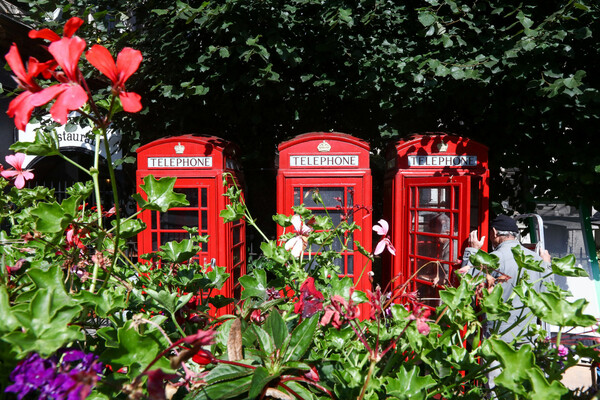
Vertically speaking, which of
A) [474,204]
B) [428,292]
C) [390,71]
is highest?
[390,71]

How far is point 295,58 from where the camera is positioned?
3934 millimetres

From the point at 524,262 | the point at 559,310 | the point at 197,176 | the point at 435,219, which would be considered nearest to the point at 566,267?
the point at 524,262

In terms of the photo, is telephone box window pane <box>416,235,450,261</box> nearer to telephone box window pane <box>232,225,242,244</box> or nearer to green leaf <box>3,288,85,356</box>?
telephone box window pane <box>232,225,242,244</box>

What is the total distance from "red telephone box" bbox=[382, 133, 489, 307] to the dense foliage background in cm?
63

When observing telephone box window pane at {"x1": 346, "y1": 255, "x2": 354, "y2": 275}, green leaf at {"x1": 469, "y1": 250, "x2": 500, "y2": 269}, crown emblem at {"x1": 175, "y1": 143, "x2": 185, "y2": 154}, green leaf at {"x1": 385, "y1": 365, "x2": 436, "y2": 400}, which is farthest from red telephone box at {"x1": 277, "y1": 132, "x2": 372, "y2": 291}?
green leaf at {"x1": 385, "y1": 365, "x2": 436, "y2": 400}

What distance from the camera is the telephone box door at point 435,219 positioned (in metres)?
3.59

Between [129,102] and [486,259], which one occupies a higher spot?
[129,102]

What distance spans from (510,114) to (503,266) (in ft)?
5.71

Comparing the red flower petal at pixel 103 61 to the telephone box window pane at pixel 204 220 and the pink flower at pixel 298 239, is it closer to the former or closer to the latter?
the pink flower at pixel 298 239

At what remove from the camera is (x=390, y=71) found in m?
4.04

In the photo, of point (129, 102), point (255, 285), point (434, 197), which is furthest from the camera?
point (434, 197)

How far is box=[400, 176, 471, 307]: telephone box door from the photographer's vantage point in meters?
3.59

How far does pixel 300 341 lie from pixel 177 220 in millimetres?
3535

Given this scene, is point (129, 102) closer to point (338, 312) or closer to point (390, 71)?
point (338, 312)
